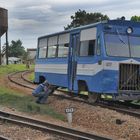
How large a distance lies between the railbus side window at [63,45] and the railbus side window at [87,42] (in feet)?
5.33

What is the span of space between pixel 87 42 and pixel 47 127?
6.28 m

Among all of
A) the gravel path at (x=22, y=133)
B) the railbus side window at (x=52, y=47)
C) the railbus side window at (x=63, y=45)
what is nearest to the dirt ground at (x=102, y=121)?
the gravel path at (x=22, y=133)

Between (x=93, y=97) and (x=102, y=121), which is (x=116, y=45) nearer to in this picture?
(x=93, y=97)

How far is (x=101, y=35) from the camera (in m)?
19.4

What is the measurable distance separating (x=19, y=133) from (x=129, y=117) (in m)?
4.19

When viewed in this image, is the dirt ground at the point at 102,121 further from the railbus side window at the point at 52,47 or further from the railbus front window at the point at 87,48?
the railbus side window at the point at 52,47

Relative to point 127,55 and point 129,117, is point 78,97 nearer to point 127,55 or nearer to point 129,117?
point 127,55

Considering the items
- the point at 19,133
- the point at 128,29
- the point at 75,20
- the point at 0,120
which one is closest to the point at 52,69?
the point at 128,29

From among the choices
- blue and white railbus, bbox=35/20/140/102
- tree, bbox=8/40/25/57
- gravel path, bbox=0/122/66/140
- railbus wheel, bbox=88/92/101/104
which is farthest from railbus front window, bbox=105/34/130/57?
tree, bbox=8/40/25/57

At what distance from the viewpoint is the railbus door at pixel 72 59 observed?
2169 centimetres

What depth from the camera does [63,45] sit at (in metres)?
23.3

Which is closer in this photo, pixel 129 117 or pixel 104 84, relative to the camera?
pixel 129 117

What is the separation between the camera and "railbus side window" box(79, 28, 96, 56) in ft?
65.9

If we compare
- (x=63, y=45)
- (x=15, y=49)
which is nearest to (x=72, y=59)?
(x=63, y=45)
